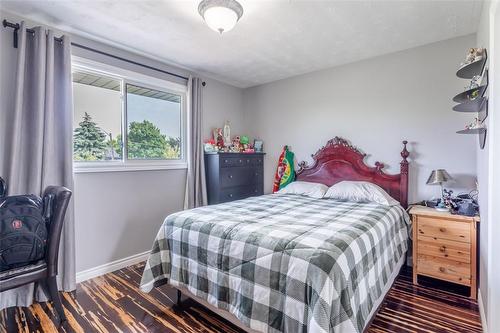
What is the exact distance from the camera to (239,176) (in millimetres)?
4055

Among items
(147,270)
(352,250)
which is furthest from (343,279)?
(147,270)

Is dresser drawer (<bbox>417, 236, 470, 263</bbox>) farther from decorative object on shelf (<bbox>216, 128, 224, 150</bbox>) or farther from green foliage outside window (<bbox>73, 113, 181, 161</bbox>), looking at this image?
green foliage outside window (<bbox>73, 113, 181, 161</bbox>)

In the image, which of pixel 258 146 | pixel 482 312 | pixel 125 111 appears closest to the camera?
pixel 482 312

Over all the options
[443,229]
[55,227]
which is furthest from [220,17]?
[443,229]

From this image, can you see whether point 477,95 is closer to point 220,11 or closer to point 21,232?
point 220,11

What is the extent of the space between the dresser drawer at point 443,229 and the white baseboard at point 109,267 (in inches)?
124

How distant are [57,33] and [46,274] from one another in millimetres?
2202

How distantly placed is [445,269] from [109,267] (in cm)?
343

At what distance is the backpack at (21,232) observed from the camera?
182 cm

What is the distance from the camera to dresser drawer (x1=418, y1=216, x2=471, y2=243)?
232cm

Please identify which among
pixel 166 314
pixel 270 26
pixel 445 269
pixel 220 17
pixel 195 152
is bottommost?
pixel 166 314

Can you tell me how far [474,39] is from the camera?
2.68 m

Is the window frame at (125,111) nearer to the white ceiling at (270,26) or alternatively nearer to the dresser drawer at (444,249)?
the white ceiling at (270,26)

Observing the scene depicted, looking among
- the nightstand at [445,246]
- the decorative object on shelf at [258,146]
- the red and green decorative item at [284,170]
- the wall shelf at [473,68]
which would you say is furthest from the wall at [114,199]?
the wall shelf at [473,68]
